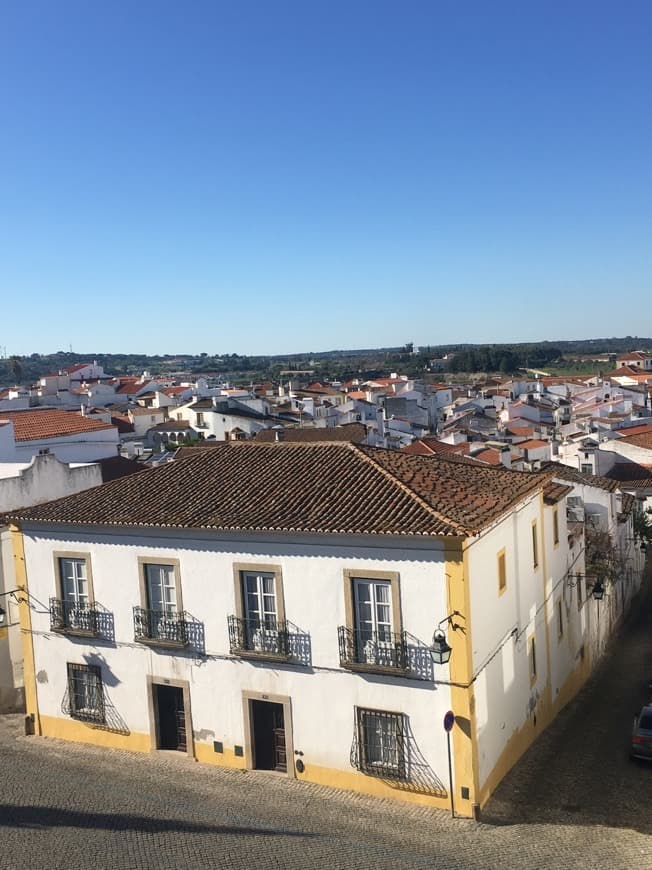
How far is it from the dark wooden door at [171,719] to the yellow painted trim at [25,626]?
11.1 feet

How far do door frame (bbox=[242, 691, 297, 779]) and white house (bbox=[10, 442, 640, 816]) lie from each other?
35 millimetres

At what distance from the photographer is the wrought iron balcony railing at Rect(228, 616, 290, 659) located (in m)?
16.2

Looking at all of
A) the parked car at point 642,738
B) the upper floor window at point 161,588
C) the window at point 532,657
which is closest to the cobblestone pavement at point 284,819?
the parked car at point 642,738

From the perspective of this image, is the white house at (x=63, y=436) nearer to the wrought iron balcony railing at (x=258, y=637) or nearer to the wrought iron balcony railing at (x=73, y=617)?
the wrought iron balcony railing at (x=73, y=617)

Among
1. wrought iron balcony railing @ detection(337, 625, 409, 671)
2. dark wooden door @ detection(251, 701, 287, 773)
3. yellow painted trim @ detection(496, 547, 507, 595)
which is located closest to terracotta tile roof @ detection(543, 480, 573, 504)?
yellow painted trim @ detection(496, 547, 507, 595)

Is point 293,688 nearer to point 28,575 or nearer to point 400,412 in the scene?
point 28,575

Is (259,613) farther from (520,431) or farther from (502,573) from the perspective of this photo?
(520,431)

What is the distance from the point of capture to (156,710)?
58.9ft

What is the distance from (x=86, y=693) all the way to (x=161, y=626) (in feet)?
9.27

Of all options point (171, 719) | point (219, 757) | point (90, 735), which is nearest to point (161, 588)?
point (171, 719)

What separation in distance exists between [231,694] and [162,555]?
303 cm

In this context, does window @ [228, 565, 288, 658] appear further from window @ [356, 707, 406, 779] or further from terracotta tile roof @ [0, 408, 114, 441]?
terracotta tile roof @ [0, 408, 114, 441]

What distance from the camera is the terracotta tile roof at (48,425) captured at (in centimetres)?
3766

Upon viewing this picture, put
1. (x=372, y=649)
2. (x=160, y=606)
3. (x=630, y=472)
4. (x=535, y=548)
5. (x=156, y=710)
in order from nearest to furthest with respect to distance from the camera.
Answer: (x=372, y=649) < (x=160, y=606) < (x=156, y=710) < (x=535, y=548) < (x=630, y=472)
